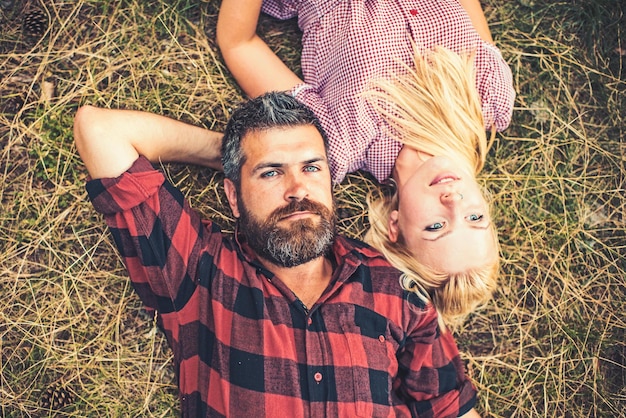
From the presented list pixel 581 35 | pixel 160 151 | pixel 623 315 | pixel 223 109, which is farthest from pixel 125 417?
pixel 581 35

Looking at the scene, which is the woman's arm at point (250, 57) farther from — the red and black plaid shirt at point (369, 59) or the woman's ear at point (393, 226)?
the woman's ear at point (393, 226)

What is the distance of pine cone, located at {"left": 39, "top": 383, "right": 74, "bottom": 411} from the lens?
308 centimetres

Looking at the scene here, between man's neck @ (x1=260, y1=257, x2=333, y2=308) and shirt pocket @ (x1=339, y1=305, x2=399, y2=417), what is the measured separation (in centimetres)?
19

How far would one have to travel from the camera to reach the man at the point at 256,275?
2537 mm

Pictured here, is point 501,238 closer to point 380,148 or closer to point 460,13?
point 380,148

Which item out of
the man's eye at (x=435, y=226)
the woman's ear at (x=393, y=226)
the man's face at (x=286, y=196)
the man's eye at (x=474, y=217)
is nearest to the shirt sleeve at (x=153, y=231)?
the man's face at (x=286, y=196)

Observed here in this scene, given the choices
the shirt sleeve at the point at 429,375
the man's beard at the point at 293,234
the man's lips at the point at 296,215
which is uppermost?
the man's lips at the point at 296,215

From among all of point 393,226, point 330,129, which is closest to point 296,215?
point 330,129

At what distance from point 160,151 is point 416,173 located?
1.42 metres

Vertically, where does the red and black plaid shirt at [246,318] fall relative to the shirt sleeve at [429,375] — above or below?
above

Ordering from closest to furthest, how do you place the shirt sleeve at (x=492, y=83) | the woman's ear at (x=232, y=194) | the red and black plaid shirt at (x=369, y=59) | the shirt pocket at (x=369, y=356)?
the shirt pocket at (x=369, y=356), the woman's ear at (x=232, y=194), the red and black plaid shirt at (x=369, y=59), the shirt sleeve at (x=492, y=83)

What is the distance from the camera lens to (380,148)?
301 cm

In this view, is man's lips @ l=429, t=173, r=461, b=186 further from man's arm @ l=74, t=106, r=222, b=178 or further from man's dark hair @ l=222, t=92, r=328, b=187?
man's arm @ l=74, t=106, r=222, b=178

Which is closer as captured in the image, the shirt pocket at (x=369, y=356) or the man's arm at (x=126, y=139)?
the man's arm at (x=126, y=139)
